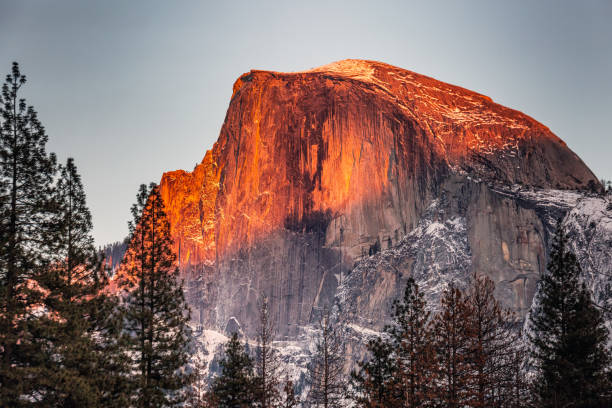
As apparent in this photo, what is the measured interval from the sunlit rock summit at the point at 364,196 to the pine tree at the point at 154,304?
94.9m

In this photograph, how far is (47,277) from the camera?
77.4ft

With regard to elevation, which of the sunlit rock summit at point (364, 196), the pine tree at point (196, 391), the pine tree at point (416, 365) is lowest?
the pine tree at point (196, 391)

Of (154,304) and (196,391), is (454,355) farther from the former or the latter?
(196,391)

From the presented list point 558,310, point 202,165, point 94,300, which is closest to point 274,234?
point 202,165

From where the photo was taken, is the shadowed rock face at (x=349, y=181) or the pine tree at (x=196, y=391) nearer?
the pine tree at (x=196, y=391)

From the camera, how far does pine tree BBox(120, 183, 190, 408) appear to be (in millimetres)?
34375

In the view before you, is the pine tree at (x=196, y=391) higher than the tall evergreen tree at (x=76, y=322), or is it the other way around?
the tall evergreen tree at (x=76, y=322)

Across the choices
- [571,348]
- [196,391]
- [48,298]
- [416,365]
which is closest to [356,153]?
[196,391]

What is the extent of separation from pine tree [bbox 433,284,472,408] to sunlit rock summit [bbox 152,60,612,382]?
9373cm

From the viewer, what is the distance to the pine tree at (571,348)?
126ft

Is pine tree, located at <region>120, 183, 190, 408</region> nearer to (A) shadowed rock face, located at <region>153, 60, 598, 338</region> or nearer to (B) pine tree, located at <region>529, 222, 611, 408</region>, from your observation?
(B) pine tree, located at <region>529, 222, 611, 408</region>

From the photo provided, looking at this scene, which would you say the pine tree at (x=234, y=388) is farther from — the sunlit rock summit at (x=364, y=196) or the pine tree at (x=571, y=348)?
the sunlit rock summit at (x=364, y=196)

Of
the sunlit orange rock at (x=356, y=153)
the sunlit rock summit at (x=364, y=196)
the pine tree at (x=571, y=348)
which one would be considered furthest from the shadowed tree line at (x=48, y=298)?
the sunlit orange rock at (x=356, y=153)

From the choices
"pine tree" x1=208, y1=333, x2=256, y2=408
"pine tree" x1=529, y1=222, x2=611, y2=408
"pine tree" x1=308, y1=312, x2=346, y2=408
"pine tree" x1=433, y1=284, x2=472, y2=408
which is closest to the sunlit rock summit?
"pine tree" x1=308, y1=312, x2=346, y2=408
